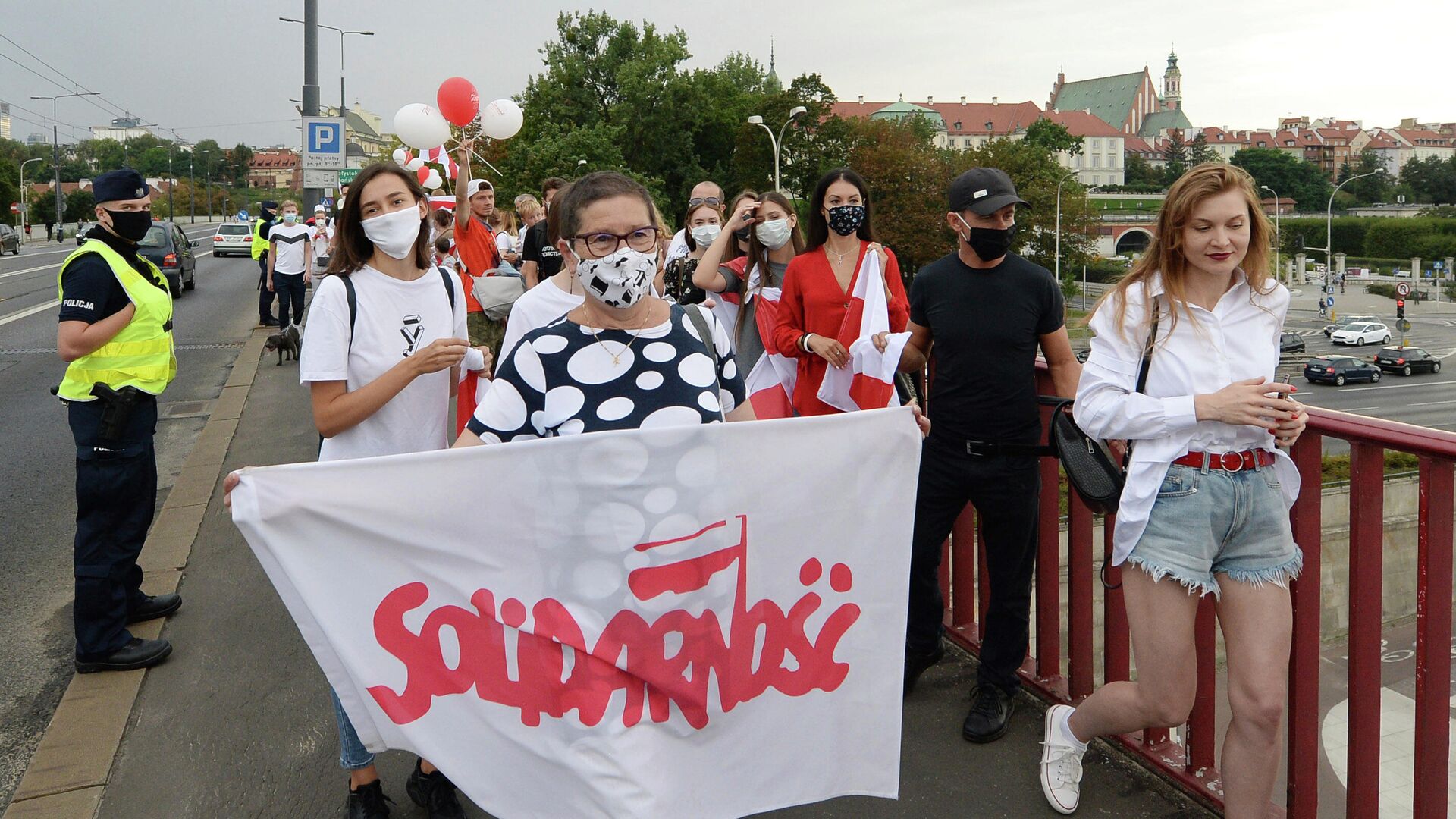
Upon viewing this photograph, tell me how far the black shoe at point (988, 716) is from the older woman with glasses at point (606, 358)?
1740mm

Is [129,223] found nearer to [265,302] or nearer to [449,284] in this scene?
[449,284]

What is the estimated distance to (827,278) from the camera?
15.0 ft

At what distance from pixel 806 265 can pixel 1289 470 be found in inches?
86.4

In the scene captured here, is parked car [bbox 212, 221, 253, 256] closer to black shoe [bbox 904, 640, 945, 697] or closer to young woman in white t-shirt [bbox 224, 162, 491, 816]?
young woman in white t-shirt [bbox 224, 162, 491, 816]

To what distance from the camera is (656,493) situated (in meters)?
2.68

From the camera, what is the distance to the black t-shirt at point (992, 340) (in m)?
3.73

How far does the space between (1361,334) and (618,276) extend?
7687cm

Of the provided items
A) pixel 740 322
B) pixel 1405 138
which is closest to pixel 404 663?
pixel 740 322

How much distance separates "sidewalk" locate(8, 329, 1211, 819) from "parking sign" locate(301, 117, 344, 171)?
13.1 meters

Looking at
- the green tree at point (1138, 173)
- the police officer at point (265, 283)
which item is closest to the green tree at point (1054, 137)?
the green tree at point (1138, 173)

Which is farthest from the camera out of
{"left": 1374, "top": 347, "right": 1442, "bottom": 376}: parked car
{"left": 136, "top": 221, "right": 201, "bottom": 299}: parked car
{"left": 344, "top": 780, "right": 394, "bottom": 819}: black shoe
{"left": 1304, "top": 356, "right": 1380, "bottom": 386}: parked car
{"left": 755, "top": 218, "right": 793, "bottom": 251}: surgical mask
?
{"left": 1374, "top": 347, "right": 1442, "bottom": 376}: parked car

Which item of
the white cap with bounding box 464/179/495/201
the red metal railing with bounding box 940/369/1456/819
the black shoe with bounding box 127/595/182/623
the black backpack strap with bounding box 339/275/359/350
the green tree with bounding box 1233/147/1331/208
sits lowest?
the black shoe with bounding box 127/595/182/623

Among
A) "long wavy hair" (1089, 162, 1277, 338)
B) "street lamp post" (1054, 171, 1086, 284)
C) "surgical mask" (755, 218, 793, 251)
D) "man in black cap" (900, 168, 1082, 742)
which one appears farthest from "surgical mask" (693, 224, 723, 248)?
"street lamp post" (1054, 171, 1086, 284)

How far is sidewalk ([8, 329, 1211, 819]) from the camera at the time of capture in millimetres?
3447
